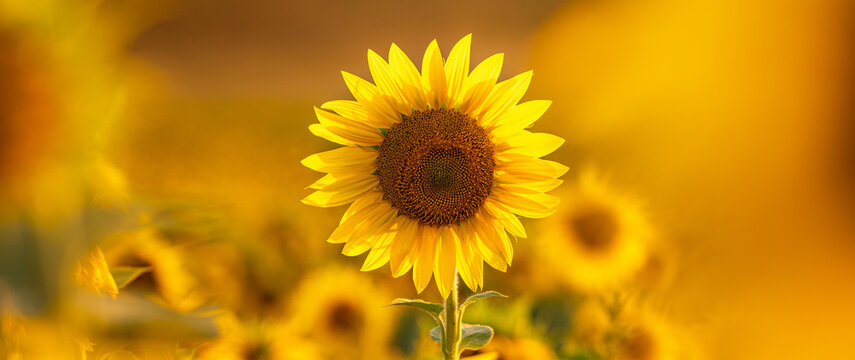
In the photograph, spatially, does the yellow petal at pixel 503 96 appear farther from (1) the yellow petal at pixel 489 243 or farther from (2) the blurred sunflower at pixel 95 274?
(2) the blurred sunflower at pixel 95 274

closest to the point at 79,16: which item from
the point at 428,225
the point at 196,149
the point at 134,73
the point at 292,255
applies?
the point at 134,73

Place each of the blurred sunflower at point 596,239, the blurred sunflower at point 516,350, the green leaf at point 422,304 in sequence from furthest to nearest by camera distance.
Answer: the blurred sunflower at point 596,239 → the blurred sunflower at point 516,350 → the green leaf at point 422,304

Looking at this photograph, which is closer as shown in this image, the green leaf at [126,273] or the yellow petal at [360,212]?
the yellow petal at [360,212]

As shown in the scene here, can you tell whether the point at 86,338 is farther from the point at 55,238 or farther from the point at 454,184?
the point at 454,184

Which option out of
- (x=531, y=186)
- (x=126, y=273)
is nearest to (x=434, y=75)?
(x=531, y=186)

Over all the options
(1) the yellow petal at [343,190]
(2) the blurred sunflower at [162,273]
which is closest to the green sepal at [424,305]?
(1) the yellow petal at [343,190]

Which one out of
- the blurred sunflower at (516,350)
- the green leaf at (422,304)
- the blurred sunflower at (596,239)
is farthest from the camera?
the blurred sunflower at (596,239)
